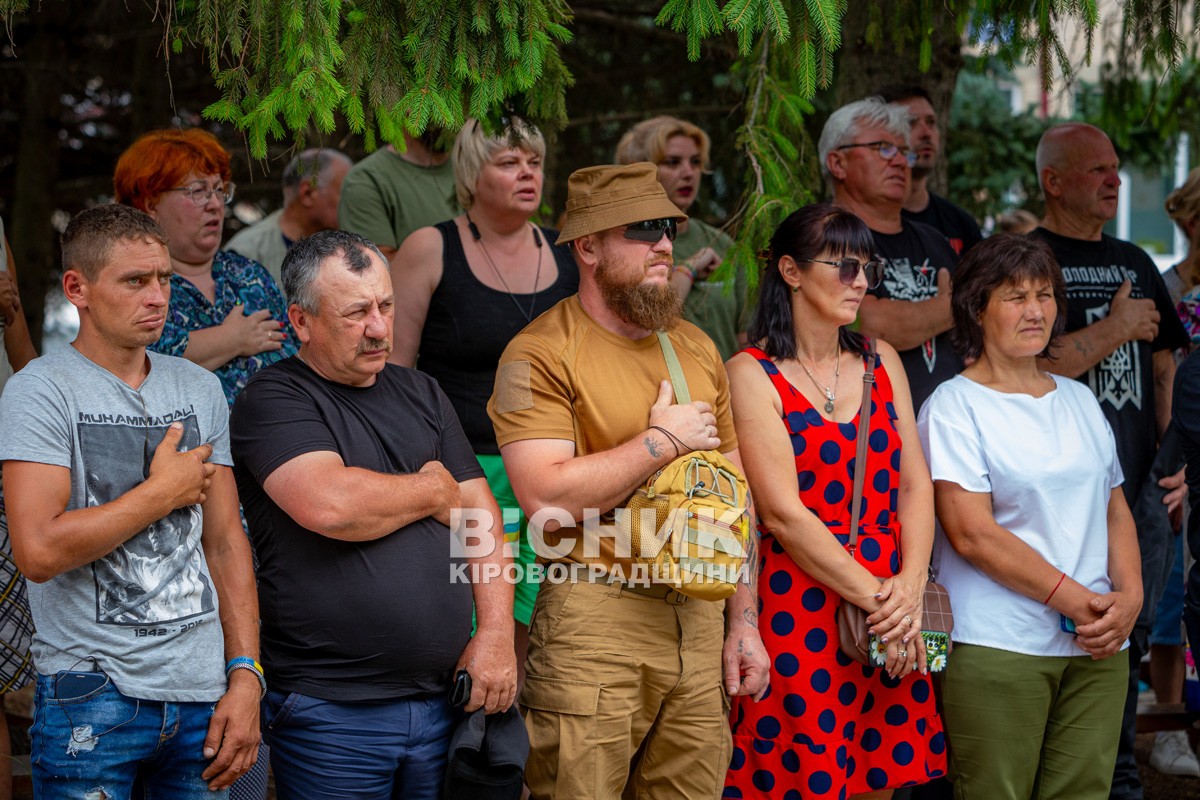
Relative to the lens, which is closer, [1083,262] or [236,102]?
[236,102]

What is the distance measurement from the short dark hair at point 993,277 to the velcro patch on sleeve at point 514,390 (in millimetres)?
1593

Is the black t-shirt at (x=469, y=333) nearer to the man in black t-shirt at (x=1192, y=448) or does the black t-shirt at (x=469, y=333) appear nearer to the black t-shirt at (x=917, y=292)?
the black t-shirt at (x=917, y=292)

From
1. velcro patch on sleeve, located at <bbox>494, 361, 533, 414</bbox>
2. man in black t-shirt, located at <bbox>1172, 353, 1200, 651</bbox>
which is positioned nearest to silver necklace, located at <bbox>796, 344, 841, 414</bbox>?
velcro patch on sleeve, located at <bbox>494, 361, 533, 414</bbox>

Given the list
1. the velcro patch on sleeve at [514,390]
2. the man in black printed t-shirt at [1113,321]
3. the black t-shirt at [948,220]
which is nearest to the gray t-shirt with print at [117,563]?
the velcro patch on sleeve at [514,390]

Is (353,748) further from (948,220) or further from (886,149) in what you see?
(948,220)

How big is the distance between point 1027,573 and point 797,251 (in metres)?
1.20

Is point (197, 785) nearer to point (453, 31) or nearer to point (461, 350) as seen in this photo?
point (461, 350)

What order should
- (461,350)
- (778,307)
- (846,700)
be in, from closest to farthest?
(846,700) < (778,307) < (461,350)

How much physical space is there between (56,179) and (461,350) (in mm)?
6190

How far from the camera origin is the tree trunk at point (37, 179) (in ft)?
27.1

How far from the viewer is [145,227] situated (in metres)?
2.99

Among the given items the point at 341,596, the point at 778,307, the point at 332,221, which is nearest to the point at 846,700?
the point at 778,307

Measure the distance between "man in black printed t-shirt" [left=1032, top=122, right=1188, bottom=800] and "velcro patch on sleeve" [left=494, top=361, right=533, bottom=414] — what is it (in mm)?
2214

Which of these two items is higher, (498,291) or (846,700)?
(498,291)
